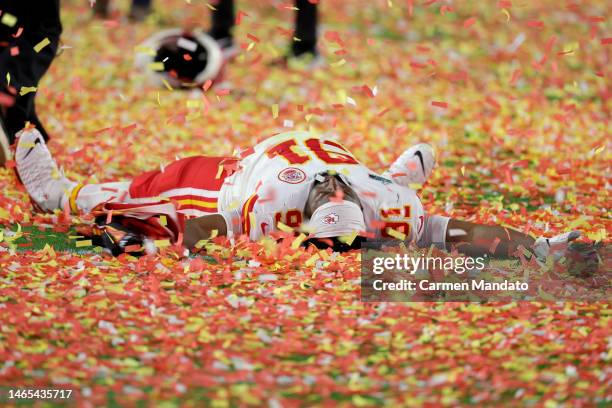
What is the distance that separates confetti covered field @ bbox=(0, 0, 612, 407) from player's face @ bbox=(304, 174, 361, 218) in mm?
252

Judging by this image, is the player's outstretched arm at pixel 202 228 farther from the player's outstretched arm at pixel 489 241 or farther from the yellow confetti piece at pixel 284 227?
the player's outstretched arm at pixel 489 241

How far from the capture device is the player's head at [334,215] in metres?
5.86

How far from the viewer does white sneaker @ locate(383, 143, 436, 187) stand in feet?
23.6

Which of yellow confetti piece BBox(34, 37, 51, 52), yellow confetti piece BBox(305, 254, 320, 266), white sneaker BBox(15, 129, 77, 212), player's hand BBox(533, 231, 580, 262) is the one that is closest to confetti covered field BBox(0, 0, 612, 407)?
yellow confetti piece BBox(305, 254, 320, 266)

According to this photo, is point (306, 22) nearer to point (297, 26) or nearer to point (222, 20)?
point (297, 26)

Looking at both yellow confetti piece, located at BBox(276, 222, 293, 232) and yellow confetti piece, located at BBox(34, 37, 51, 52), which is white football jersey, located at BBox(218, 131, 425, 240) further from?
yellow confetti piece, located at BBox(34, 37, 51, 52)

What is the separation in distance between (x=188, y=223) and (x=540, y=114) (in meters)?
6.21

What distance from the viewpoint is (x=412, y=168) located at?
7199 millimetres

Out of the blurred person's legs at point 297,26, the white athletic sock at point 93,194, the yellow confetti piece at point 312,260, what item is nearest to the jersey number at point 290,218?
the yellow confetti piece at point 312,260

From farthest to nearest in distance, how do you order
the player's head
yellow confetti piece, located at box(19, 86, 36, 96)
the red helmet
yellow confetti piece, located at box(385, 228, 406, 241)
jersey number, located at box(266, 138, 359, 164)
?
the red helmet < yellow confetti piece, located at box(19, 86, 36, 96) < jersey number, located at box(266, 138, 359, 164) < yellow confetti piece, located at box(385, 228, 406, 241) < the player's head

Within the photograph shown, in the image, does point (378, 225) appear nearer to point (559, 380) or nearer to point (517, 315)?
point (517, 315)

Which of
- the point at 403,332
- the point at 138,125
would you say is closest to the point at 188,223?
the point at 403,332

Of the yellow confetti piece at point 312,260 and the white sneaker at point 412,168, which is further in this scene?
the white sneaker at point 412,168

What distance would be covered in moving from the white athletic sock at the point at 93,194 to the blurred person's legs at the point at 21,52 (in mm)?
1168
